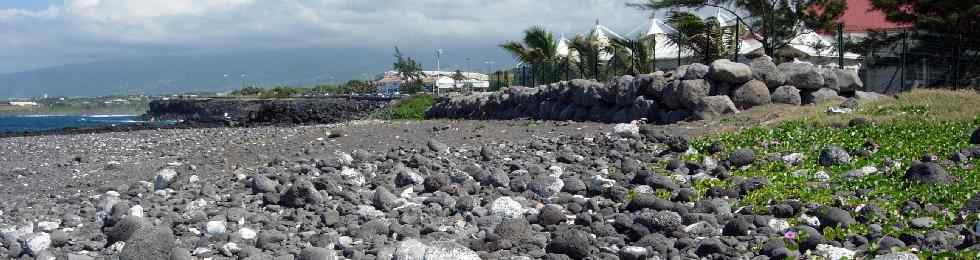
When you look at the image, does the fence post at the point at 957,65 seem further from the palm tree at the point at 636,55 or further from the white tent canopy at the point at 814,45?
the palm tree at the point at 636,55

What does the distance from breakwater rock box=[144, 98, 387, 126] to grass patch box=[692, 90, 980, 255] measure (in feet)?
67.4

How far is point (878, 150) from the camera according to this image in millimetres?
8133

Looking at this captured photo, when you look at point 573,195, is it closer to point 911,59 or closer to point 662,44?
point 911,59

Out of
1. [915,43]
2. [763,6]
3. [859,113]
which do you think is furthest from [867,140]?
[763,6]

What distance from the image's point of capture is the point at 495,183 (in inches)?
303

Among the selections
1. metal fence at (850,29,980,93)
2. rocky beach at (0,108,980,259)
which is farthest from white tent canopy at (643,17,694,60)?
rocky beach at (0,108,980,259)

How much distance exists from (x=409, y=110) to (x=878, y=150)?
2509cm

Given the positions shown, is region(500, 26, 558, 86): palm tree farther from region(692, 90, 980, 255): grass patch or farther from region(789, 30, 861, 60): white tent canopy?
region(692, 90, 980, 255): grass patch

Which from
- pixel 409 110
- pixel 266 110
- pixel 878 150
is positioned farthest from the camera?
pixel 266 110

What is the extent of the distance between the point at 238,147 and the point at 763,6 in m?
12.5

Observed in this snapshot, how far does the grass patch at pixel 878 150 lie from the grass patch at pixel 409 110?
1959 cm

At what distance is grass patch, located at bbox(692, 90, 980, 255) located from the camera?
231 inches

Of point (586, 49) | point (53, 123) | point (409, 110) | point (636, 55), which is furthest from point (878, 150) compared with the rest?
point (53, 123)

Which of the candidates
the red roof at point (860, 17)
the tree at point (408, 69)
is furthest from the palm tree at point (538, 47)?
the tree at point (408, 69)
